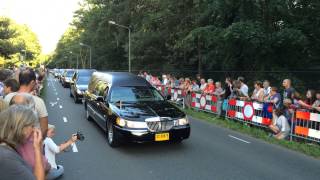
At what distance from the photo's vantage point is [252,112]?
483 inches

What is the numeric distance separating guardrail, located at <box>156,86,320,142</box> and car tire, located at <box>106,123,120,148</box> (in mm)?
4908

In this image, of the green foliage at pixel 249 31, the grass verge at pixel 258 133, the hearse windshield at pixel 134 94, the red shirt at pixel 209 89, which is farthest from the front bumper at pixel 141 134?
the green foliage at pixel 249 31

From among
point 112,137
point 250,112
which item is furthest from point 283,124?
point 112,137

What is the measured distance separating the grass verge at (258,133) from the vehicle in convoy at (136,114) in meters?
2.73

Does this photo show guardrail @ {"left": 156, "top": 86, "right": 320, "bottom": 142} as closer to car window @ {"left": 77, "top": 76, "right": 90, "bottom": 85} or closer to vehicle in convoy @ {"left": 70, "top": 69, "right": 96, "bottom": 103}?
vehicle in convoy @ {"left": 70, "top": 69, "right": 96, "bottom": 103}

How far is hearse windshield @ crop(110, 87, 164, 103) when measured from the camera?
9.85 meters

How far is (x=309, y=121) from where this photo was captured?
971 cm

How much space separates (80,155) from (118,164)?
4.01ft

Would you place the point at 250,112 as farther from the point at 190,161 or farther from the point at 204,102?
the point at 190,161

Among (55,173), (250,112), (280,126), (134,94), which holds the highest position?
(134,94)

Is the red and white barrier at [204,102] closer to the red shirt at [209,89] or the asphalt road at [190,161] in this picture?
the red shirt at [209,89]

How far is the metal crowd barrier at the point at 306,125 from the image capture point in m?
9.46

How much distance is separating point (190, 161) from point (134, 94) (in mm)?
2984

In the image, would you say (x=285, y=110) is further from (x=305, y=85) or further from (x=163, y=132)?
(x=305, y=85)
